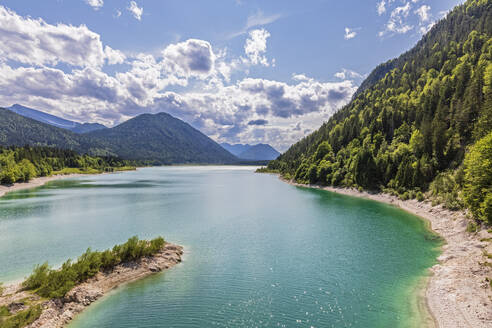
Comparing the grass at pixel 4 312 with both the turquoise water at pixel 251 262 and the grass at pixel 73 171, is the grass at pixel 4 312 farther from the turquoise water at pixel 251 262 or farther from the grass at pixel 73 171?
the grass at pixel 73 171

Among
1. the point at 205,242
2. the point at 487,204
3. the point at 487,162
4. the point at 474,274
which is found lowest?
the point at 205,242

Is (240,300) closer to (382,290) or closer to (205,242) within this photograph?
(382,290)

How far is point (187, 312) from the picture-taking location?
723 inches

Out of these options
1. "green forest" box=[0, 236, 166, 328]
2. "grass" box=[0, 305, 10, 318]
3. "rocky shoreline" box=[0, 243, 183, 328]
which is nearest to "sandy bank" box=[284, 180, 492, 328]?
"rocky shoreline" box=[0, 243, 183, 328]

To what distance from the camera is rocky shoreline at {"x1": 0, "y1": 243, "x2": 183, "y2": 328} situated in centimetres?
1681

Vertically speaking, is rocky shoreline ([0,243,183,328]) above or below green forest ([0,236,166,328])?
below

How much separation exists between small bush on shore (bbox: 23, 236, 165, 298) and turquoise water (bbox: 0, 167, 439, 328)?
10.5 ft

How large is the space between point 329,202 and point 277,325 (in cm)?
5919

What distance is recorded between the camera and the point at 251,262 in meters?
28.1

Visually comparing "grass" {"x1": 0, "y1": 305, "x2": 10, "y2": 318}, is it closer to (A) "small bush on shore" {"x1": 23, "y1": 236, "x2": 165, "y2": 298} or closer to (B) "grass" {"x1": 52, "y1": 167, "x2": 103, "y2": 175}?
(A) "small bush on shore" {"x1": 23, "y1": 236, "x2": 165, "y2": 298}

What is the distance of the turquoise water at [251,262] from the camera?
1805 cm

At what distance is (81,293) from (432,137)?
78.3m

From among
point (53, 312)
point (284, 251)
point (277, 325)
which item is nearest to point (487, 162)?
point (284, 251)

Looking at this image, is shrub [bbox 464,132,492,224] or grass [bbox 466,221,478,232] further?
shrub [bbox 464,132,492,224]
